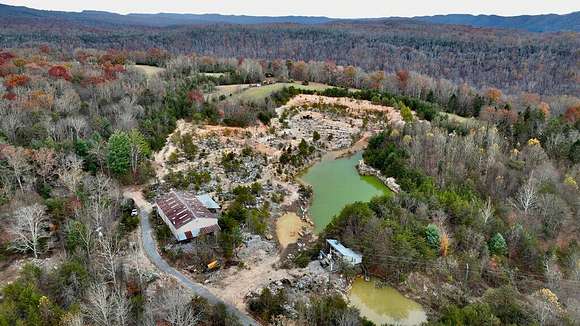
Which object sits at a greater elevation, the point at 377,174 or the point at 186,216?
the point at 186,216

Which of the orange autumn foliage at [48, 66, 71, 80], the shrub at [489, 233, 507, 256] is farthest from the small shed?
the orange autumn foliage at [48, 66, 71, 80]

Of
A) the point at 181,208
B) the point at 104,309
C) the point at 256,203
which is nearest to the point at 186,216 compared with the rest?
the point at 181,208

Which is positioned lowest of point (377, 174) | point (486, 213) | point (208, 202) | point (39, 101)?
point (377, 174)

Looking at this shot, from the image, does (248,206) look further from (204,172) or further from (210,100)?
(210,100)

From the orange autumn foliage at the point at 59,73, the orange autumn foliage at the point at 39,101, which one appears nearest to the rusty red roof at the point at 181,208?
the orange autumn foliage at the point at 39,101

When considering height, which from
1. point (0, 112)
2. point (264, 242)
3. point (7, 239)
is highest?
point (0, 112)

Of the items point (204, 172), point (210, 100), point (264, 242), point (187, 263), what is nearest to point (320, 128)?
point (210, 100)

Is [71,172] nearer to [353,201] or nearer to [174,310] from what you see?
[174,310]

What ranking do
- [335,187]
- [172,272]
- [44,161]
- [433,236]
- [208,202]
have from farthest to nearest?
[335,187] → [208,202] → [44,161] → [433,236] → [172,272]
